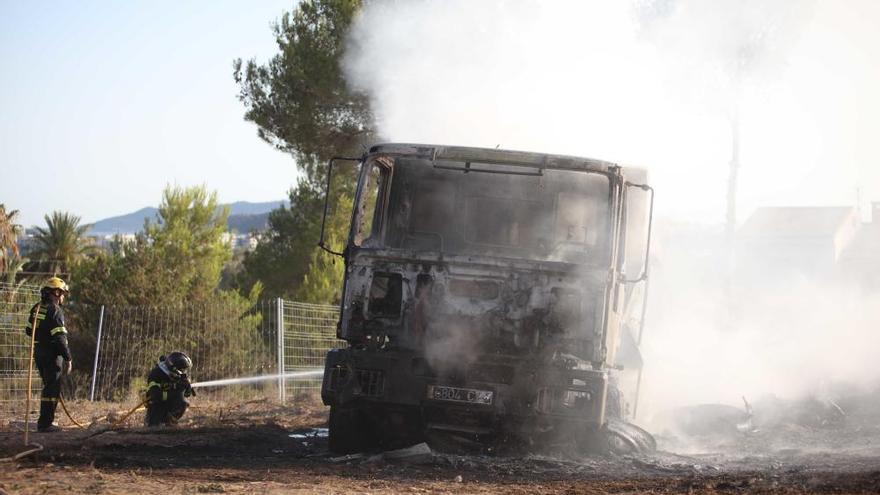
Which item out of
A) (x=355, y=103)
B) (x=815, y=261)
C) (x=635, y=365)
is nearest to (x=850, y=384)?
(x=635, y=365)

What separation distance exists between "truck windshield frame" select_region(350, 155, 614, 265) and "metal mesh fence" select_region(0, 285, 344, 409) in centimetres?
664

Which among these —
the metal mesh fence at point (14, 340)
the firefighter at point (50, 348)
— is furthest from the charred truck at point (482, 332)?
the metal mesh fence at point (14, 340)

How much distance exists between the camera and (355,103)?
2012 centimetres

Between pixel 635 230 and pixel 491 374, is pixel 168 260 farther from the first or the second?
pixel 491 374

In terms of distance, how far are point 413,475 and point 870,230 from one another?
178 feet

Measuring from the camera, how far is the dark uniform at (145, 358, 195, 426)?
10.7 meters

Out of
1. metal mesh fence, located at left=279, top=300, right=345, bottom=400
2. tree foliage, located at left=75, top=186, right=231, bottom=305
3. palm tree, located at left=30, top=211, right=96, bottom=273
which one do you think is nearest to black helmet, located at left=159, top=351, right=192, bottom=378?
metal mesh fence, located at left=279, top=300, right=345, bottom=400

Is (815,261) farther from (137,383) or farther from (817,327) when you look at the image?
(137,383)

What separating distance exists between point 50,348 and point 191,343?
5646 millimetres

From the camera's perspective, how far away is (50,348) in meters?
10.5

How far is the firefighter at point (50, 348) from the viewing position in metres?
10.3

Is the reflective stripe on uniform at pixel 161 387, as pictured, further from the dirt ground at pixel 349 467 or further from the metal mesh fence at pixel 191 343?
the metal mesh fence at pixel 191 343

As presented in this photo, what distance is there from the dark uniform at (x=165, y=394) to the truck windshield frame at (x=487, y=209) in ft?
9.53

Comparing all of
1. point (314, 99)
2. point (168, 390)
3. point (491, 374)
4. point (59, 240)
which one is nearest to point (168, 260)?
point (314, 99)
